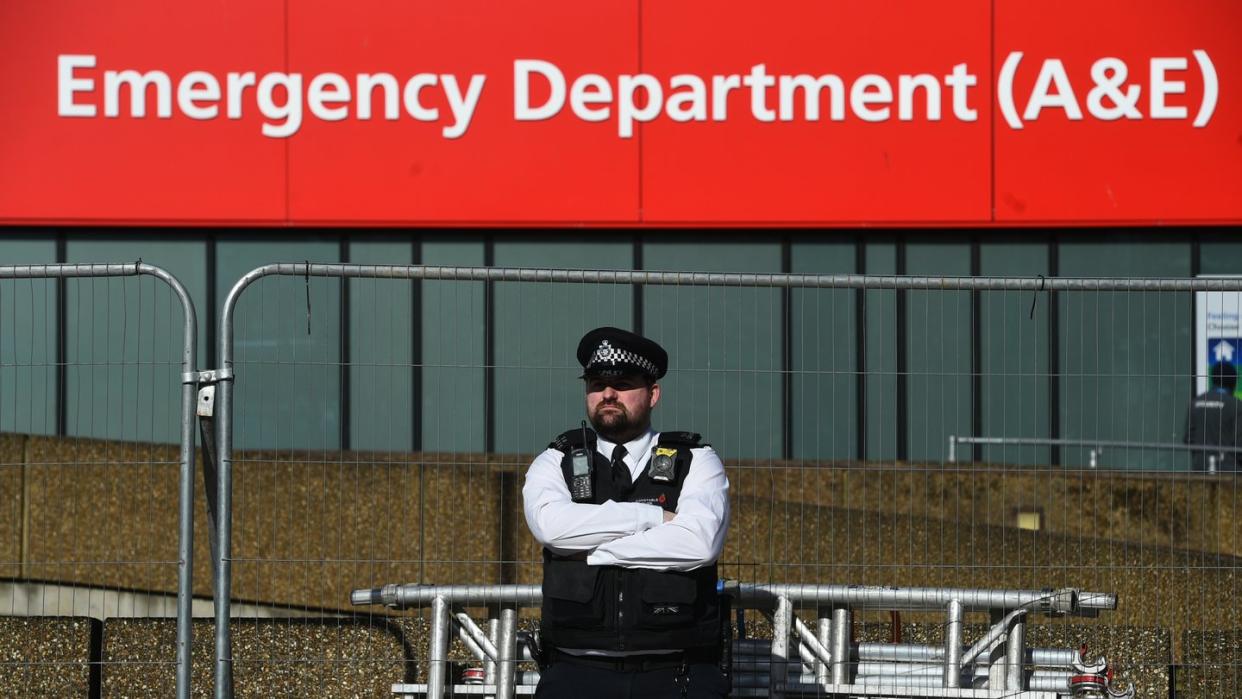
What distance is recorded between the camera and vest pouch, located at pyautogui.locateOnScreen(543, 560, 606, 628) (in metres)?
4.50

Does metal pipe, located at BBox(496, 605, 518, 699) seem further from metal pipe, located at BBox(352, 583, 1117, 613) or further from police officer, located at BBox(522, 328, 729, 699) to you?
police officer, located at BBox(522, 328, 729, 699)

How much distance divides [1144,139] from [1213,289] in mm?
10623

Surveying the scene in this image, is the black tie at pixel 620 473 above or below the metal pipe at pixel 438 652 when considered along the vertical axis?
above

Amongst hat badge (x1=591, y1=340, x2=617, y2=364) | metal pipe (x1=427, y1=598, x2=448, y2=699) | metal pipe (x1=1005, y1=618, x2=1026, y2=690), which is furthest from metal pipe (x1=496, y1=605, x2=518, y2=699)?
metal pipe (x1=1005, y1=618, x2=1026, y2=690)

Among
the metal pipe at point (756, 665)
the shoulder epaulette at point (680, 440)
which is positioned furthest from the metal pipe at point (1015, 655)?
the shoulder epaulette at point (680, 440)

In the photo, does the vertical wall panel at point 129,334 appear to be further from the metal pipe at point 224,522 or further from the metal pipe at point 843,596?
the metal pipe at point 843,596

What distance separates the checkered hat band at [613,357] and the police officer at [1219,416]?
2178mm

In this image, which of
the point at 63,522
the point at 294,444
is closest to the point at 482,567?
the point at 294,444

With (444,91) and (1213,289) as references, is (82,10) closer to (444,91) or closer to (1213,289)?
(444,91)

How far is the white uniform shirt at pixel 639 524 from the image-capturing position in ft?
14.7

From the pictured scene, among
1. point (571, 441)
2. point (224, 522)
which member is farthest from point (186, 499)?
point (571, 441)

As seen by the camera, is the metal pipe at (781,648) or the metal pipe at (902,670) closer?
the metal pipe at (781,648)

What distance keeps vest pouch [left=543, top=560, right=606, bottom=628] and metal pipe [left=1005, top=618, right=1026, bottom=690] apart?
5.86ft

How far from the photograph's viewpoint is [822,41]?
51.6 feet
